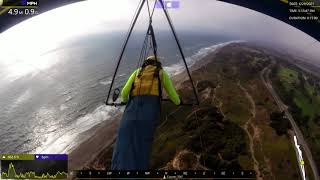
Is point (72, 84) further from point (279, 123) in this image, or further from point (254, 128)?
point (279, 123)

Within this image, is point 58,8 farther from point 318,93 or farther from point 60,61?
point 318,93

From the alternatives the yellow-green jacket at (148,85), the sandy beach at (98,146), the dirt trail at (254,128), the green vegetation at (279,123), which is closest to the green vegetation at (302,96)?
the green vegetation at (279,123)

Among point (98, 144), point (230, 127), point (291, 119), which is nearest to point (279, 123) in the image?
point (291, 119)

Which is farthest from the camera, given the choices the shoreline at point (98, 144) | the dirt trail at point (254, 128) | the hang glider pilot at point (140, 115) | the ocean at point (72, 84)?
the ocean at point (72, 84)

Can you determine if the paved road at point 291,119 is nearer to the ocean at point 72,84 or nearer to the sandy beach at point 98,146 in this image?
the ocean at point 72,84
